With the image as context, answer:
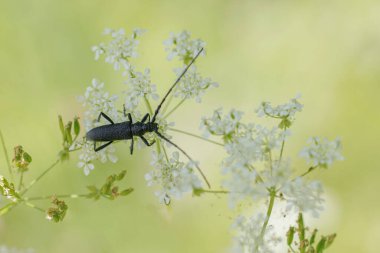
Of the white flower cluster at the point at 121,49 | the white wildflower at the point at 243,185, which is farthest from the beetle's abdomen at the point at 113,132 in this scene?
the white wildflower at the point at 243,185

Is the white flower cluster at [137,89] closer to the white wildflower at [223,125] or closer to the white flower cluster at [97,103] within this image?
the white flower cluster at [97,103]

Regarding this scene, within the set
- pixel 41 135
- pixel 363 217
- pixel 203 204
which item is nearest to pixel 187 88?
pixel 203 204

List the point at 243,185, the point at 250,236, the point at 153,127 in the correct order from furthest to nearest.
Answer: the point at 153,127 → the point at 250,236 → the point at 243,185

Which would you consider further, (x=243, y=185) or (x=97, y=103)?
(x=97, y=103)

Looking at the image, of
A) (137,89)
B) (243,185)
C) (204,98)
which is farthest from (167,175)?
(204,98)

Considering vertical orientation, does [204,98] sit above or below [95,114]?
above

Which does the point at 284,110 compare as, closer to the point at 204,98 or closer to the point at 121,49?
the point at 121,49
